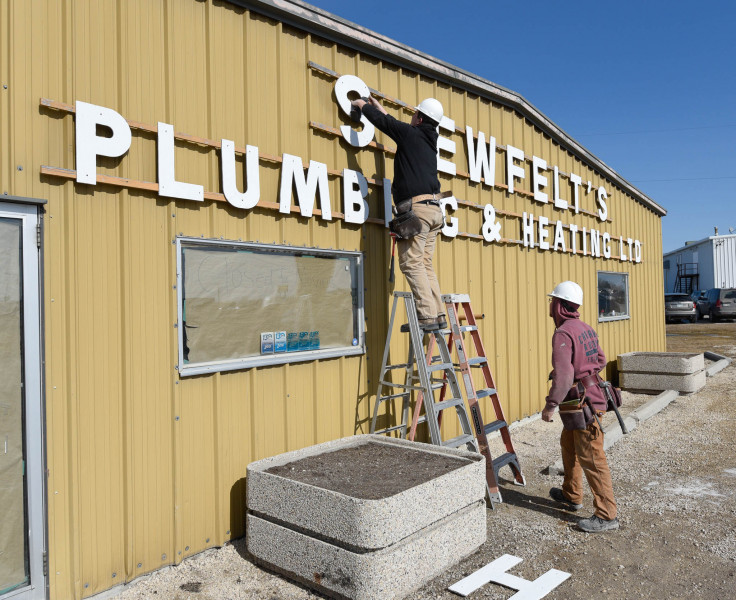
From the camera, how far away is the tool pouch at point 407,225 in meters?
5.00

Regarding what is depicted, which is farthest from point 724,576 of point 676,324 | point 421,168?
point 676,324

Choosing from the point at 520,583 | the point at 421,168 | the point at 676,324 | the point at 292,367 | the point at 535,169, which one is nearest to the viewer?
the point at 520,583

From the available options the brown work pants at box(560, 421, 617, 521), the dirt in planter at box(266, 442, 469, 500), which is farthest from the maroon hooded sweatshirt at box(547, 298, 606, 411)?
the dirt in planter at box(266, 442, 469, 500)

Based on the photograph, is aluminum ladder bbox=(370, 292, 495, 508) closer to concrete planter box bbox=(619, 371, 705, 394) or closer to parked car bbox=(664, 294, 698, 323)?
concrete planter box bbox=(619, 371, 705, 394)

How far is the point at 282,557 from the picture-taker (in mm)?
3725

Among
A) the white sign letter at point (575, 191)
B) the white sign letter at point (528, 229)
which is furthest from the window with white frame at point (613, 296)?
the white sign letter at point (528, 229)

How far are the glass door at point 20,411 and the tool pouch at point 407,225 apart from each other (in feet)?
9.42

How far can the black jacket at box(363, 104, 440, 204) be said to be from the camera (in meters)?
5.11

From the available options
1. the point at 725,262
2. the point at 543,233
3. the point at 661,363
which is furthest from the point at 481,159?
the point at 725,262

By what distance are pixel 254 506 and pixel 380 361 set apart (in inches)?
80.9

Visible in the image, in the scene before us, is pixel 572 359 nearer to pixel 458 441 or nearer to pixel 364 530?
pixel 458 441

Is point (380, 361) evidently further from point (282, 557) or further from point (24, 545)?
point (24, 545)

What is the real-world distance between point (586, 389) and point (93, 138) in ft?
13.3

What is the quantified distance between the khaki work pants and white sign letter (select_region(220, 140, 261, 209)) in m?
1.42
